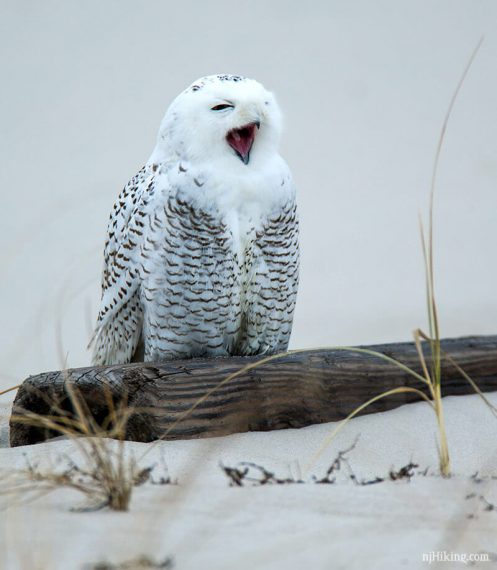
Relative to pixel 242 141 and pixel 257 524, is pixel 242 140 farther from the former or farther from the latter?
pixel 257 524

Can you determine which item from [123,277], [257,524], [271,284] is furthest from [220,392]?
[257,524]

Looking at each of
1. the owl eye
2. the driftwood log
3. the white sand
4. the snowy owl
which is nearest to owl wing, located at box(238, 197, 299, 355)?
the snowy owl

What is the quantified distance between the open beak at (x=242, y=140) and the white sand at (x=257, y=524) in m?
0.87

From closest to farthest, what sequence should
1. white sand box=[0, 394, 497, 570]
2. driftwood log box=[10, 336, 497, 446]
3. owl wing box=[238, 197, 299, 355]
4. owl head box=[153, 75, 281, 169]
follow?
white sand box=[0, 394, 497, 570]
driftwood log box=[10, 336, 497, 446]
owl head box=[153, 75, 281, 169]
owl wing box=[238, 197, 299, 355]

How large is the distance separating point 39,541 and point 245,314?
4.64ft

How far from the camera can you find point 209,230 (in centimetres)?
232

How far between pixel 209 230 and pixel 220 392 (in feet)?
Answer: 1.46

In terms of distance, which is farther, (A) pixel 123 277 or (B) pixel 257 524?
(A) pixel 123 277

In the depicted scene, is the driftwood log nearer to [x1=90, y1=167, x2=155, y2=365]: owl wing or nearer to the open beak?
[x1=90, y1=167, x2=155, y2=365]: owl wing

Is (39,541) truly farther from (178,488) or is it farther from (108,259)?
(108,259)

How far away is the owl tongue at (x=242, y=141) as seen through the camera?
2.33 meters

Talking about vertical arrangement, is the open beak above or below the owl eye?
below

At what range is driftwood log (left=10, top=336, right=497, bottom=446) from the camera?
214 cm

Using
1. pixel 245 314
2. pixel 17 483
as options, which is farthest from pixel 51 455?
pixel 245 314
